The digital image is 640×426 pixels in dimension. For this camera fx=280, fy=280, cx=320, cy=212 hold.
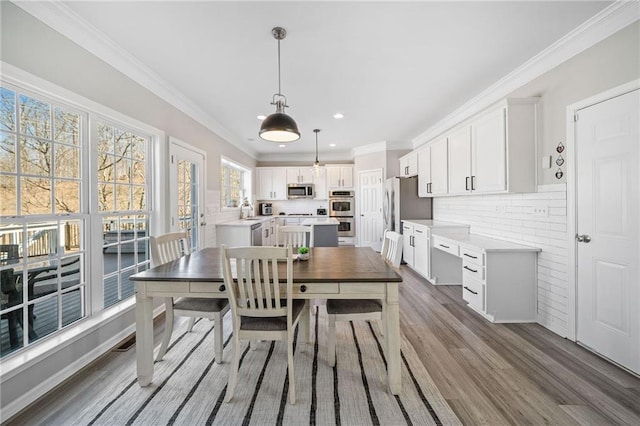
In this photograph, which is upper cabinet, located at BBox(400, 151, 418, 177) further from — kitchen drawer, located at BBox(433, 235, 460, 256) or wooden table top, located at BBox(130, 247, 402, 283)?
wooden table top, located at BBox(130, 247, 402, 283)

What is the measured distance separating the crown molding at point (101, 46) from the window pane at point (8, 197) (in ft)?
3.59

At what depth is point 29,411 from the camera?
66.2 inches

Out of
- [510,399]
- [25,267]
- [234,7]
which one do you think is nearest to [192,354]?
[25,267]

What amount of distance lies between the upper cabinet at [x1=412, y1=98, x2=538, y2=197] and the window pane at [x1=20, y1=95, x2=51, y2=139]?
396 centimetres

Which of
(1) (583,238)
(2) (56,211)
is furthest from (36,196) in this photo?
(1) (583,238)

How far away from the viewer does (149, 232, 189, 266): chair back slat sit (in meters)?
2.31

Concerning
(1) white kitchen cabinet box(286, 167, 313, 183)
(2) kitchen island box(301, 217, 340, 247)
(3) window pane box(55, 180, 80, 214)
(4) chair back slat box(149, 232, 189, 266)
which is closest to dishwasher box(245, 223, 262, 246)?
(2) kitchen island box(301, 217, 340, 247)

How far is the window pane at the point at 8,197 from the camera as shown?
1.73 meters

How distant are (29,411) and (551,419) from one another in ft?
10.1

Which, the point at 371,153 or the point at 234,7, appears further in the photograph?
the point at 371,153

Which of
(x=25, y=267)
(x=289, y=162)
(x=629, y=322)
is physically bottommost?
(x=629, y=322)

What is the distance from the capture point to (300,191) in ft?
24.7

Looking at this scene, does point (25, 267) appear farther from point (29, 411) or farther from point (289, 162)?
point (289, 162)

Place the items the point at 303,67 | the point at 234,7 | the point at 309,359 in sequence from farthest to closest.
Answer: the point at 303,67, the point at 309,359, the point at 234,7
